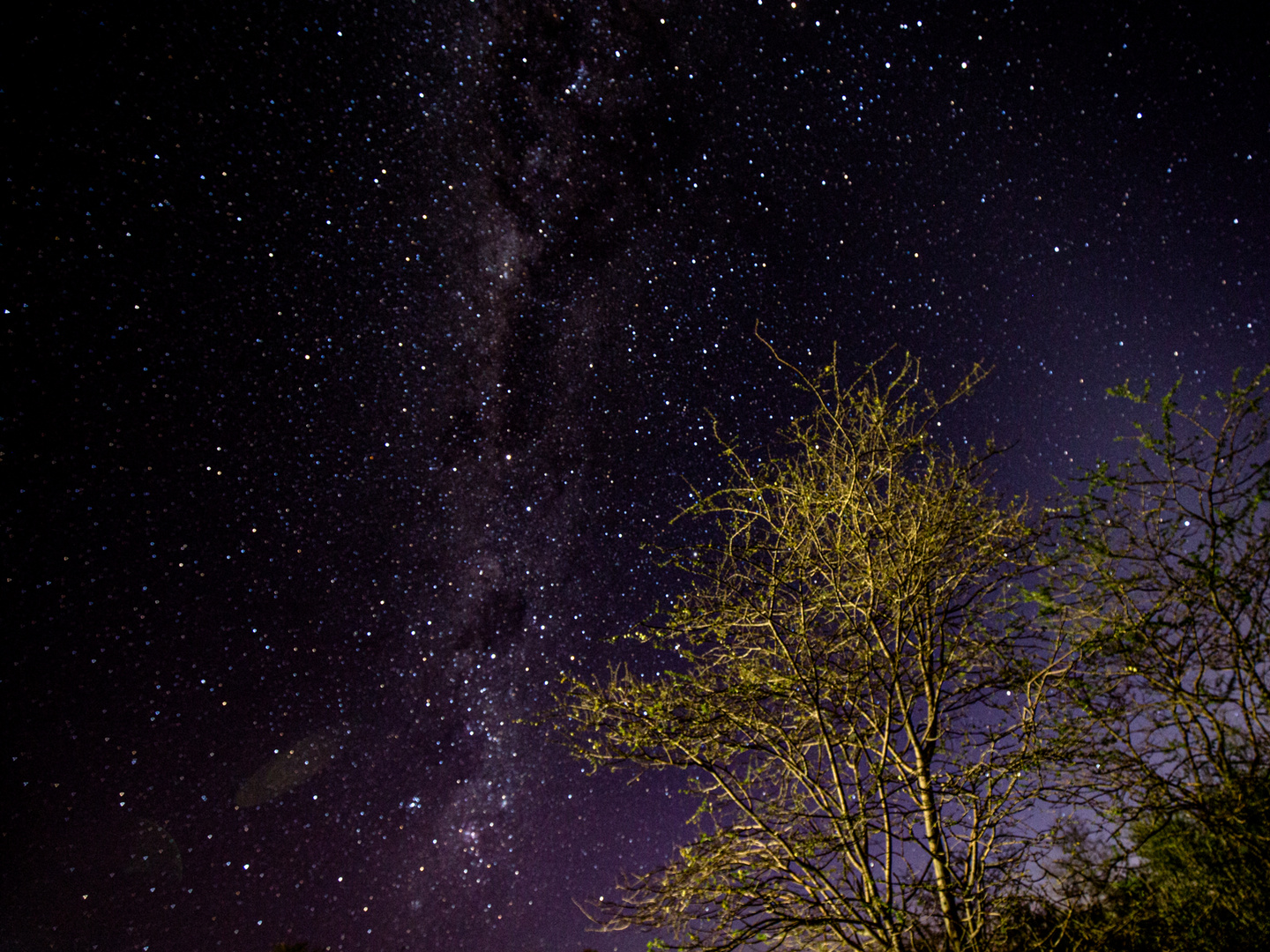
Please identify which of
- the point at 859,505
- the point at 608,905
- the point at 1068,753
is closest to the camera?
the point at 608,905

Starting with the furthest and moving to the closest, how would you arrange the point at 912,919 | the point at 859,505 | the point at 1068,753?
the point at 859,505
the point at 1068,753
the point at 912,919

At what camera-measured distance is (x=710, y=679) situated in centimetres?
350

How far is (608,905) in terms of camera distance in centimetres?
→ 275

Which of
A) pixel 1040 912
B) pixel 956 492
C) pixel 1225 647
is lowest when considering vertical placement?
pixel 1040 912

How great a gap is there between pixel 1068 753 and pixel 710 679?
78.0 inches

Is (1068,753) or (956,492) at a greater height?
(956,492)

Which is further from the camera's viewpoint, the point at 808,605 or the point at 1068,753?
the point at 808,605

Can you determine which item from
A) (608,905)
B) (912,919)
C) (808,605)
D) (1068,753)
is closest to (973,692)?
(1068,753)

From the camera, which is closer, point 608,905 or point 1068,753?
point 608,905

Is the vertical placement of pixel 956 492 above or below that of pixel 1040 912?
above

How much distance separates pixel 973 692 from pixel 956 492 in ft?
4.49

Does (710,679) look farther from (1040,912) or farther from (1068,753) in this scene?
(1040,912)

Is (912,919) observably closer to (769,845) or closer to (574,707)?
(769,845)

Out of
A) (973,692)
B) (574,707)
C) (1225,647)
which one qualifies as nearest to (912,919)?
(973,692)
